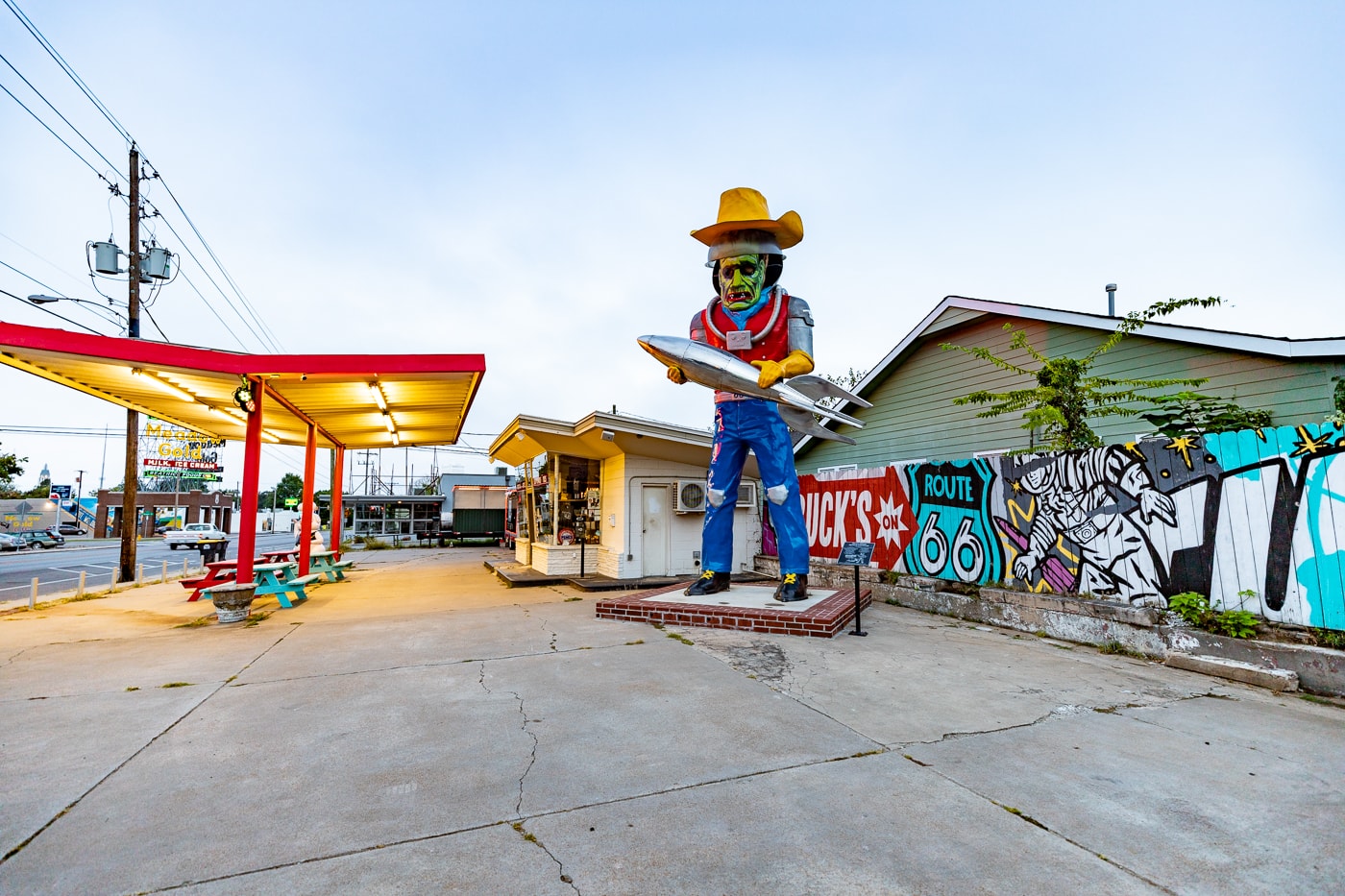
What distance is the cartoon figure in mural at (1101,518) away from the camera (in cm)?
630

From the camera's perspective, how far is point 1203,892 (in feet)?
7.16

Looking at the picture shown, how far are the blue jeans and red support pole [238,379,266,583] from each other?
649 cm

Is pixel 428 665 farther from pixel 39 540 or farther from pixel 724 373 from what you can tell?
pixel 39 540

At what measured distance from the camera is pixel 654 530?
41.0 feet

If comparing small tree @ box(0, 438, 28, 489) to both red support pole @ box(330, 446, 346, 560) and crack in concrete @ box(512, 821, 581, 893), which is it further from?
crack in concrete @ box(512, 821, 581, 893)

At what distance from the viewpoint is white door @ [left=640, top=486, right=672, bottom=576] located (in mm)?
12344

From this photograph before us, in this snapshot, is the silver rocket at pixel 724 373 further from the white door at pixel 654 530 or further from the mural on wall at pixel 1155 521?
the white door at pixel 654 530

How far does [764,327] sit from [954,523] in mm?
4100

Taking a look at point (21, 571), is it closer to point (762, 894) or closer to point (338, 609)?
point (338, 609)

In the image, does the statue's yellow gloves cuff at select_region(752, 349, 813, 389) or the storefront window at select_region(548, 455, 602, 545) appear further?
the storefront window at select_region(548, 455, 602, 545)

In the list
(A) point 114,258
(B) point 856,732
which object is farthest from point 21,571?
(B) point 856,732

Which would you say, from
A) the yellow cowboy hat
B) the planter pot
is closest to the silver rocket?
the yellow cowboy hat

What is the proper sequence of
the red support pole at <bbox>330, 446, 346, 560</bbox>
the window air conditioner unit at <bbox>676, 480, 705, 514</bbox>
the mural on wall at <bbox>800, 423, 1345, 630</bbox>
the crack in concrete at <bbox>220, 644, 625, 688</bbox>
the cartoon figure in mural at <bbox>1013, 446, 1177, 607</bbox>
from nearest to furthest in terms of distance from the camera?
the mural on wall at <bbox>800, 423, 1345, 630</bbox> < the crack in concrete at <bbox>220, 644, 625, 688</bbox> < the cartoon figure in mural at <bbox>1013, 446, 1177, 607</bbox> < the window air conditioner unit at <bbox>676, 480, 705, 514</bbox> < the red support pole at <bbox>330, 446, 346, 560</bbox>

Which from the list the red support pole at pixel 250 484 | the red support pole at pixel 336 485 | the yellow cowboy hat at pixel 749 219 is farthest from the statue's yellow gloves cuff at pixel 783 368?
the red support pole at pixel 336 485
